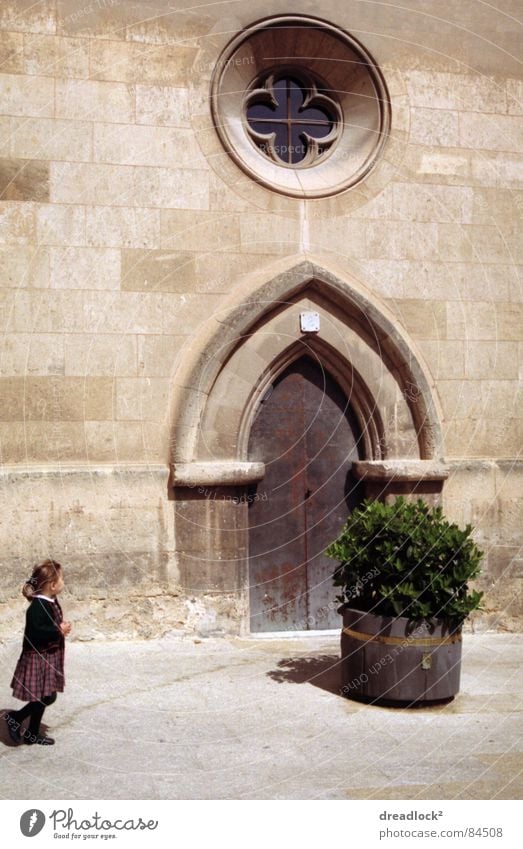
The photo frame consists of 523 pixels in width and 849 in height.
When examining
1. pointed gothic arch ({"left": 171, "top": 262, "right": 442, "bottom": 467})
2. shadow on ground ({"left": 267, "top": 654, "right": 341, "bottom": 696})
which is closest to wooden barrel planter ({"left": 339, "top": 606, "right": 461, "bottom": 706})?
shadow on ground ({"left": 267, "top": 654, "right": 341, "bottom": 696})

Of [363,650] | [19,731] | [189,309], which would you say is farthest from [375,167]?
[19,731]

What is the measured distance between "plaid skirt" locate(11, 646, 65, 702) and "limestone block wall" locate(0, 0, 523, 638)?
298cm

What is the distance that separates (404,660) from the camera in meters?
7.09

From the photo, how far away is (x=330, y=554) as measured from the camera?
24.6ft

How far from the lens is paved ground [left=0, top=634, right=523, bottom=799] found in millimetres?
5484

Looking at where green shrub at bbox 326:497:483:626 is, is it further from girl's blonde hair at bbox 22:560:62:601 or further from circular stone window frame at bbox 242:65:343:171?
circular stone window frame at bbox 242:65:343:171

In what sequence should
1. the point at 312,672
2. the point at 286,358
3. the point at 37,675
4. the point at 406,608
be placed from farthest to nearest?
the point at 286,358 → the point at 312,672 → the point at 406,608 → the point at 37,675

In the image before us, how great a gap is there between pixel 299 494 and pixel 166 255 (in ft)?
9.58

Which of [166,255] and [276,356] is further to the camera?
[276,356]

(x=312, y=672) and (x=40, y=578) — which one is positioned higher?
(x=40, y=578)

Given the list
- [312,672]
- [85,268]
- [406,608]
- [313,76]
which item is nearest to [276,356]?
[85,268]

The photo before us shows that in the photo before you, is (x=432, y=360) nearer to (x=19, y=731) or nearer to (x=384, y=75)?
(x=384, y=75)

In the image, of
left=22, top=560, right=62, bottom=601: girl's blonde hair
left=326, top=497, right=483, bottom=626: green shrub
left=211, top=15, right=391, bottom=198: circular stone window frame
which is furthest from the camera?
left=211, top=15, right=391, bottom=198: circular stone window frame

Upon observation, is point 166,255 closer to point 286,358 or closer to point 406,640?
point 286,358
